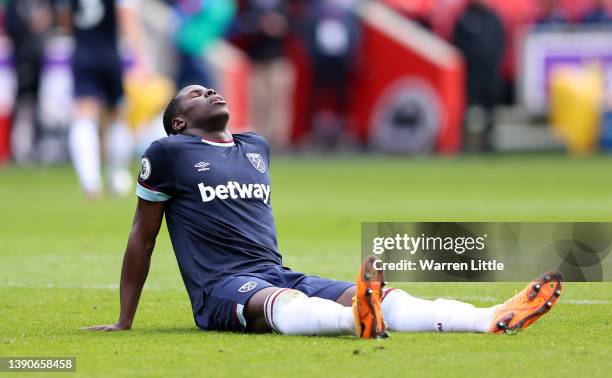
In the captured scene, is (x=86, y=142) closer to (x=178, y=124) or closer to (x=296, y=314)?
(x=178, y=124)

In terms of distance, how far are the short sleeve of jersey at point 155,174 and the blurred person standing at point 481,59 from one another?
19.7 meters

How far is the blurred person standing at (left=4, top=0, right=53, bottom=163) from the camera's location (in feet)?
79.2

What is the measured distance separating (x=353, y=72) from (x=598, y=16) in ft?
14.7

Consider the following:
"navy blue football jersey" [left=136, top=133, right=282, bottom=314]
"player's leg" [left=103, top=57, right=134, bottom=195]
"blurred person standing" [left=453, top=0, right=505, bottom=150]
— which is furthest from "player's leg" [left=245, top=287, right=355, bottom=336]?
"blurred person standing" [left=453, top=0, right=505, bottom=150]

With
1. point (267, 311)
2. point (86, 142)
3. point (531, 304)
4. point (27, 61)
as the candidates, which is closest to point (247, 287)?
point (267, 311)

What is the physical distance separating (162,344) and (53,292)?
2.38 metres

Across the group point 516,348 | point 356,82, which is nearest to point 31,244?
point 516,348

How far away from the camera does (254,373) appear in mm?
5254

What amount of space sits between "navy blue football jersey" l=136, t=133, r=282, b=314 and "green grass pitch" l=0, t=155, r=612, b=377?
0.34 meters

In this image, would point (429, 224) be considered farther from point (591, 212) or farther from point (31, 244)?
point (591, 212)

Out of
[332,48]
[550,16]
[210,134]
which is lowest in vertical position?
[210,134]

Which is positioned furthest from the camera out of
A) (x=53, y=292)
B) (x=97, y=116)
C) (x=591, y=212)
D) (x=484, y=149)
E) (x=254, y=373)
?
(x=484, y=149)

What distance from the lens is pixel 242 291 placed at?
6234 millimetres

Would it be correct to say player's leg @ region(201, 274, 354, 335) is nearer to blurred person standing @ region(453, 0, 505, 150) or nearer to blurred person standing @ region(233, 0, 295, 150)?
blurred person standing @ region(453, 0, 505, 150)
